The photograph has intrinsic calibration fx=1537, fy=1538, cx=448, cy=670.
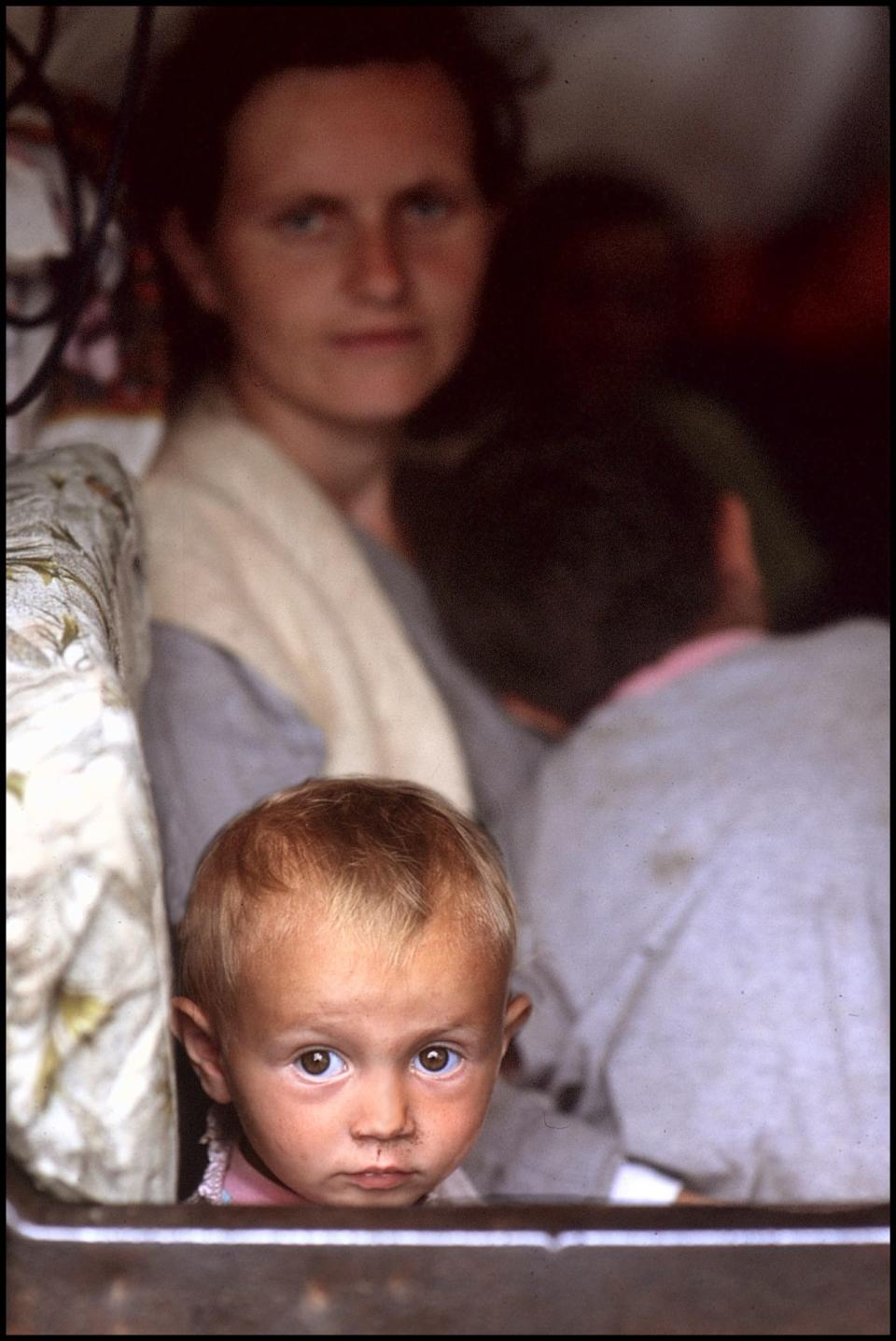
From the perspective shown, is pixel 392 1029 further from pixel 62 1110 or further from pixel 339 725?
pixel 339 725

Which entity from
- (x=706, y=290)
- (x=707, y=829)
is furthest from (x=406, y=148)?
(x=706, y=290)

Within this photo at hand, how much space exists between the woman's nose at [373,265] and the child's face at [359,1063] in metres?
0.83

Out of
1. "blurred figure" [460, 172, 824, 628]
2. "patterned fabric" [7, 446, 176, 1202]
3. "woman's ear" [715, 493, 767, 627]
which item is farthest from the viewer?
"blurred figure" [460, 172, 824, 628]

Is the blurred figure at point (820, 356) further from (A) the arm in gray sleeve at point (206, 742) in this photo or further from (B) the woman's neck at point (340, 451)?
(A) the arm in gray sleeve at point (206, 742)

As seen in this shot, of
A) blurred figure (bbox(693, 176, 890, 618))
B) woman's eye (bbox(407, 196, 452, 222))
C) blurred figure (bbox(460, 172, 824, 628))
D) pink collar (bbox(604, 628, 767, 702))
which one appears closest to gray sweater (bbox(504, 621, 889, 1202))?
pink collar (bbox(604, 628, 767, 702))

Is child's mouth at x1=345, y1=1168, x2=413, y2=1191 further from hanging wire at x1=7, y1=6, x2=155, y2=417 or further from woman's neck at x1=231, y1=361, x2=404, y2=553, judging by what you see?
woman's neck at x1=231, y1=361, x2=404, y2=553

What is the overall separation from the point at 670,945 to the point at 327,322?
0.65 meters

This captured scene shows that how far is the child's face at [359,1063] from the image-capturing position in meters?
0.73

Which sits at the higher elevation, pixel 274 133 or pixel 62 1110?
pixel 274 133

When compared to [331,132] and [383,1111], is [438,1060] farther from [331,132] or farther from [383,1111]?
[331,132]

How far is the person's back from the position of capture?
1.09 metres

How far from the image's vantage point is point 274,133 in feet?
4.54

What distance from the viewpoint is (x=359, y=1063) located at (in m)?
0.74

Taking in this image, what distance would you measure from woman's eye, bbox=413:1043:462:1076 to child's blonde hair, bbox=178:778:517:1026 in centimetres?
5
